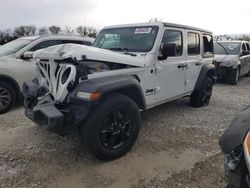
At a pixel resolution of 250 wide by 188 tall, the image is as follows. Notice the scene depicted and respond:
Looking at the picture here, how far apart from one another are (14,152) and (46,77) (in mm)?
1217

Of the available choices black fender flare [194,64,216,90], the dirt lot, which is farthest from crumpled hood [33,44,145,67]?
black fender flare [194,64,216,90]

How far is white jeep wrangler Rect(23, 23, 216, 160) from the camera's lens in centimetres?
316

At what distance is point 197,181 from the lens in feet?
10.1

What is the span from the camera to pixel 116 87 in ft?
11.0

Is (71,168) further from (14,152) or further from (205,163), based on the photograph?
(205,163)

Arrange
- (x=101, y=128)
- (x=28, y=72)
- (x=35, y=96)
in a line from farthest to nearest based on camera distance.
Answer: (x=28, y=72) → (x=35, y=96) → (x=101, y=128)

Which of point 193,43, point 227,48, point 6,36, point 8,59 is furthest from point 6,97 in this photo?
point 6,36

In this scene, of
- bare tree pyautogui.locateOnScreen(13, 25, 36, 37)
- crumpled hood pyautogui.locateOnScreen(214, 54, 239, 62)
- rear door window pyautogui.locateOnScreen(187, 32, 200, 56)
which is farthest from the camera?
bare tree pyautogui.locateOnScreen(13, 25, 36, 37)

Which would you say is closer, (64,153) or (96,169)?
(96,169)

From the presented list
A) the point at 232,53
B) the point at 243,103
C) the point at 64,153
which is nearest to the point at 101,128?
the point at 64,153

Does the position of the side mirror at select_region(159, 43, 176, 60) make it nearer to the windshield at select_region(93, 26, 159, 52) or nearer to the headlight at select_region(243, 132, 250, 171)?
the windshield at select_region(93, 26, 159, 52)

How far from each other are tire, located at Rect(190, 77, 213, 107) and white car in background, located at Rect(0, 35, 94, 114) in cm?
368

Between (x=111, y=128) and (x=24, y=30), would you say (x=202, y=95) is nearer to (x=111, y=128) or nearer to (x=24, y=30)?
(x=111, y=128)

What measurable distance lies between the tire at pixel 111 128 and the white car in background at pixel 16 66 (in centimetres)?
255
